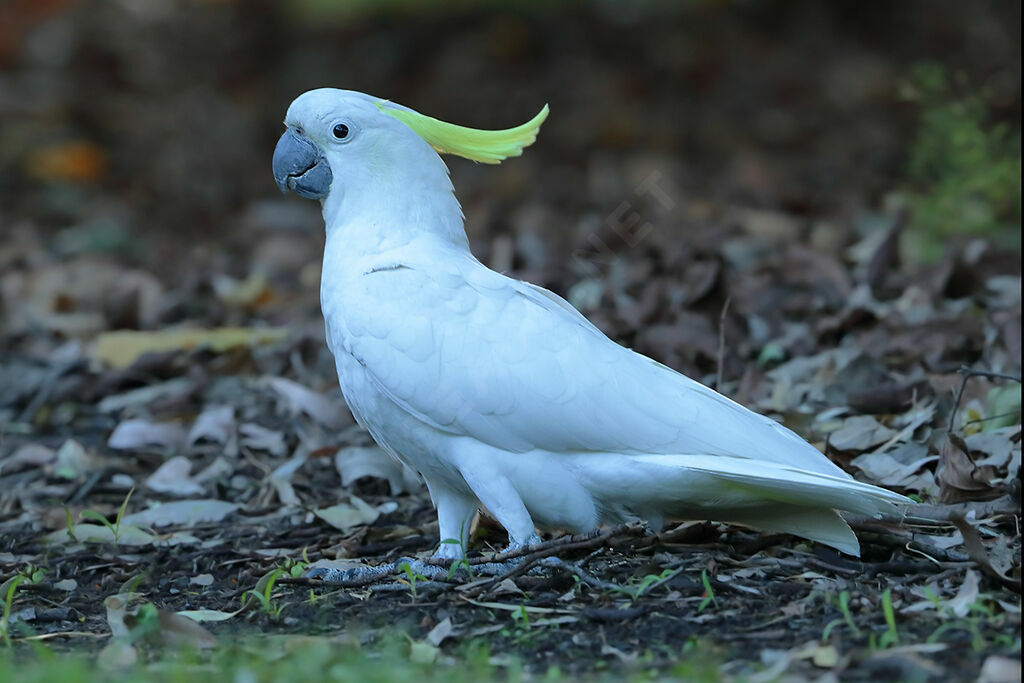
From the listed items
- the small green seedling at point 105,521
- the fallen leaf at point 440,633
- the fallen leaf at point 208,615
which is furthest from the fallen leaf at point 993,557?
the small green seedling at point 105,521

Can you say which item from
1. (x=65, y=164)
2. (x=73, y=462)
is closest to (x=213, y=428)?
(x=73, y=462)

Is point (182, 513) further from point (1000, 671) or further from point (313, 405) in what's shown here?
point (1000, 671)

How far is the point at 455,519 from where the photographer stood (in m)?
3.49

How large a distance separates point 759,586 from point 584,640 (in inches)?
20.5

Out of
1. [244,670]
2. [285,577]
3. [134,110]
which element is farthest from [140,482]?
[134,110]

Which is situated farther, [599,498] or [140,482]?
[140,482]

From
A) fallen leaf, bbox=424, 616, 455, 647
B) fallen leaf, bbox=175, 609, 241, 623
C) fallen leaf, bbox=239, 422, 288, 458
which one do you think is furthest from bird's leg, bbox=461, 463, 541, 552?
fallen leaf, bbox=239, 422, 288, 458

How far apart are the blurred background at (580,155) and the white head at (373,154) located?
1771 mm

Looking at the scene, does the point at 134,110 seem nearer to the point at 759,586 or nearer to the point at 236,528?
the point at 236,528

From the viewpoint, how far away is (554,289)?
5785 mm

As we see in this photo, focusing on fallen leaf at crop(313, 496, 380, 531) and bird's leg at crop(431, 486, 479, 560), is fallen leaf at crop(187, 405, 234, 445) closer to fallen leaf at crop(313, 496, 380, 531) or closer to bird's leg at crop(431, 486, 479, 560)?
fallen leaf at crop(313, 496, 380, 531)

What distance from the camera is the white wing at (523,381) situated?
3156 millimetres

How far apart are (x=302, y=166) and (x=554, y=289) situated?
2.32 metres

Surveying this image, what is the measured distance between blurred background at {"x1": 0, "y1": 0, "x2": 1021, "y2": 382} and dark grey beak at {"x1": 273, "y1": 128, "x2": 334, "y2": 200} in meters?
1.91
